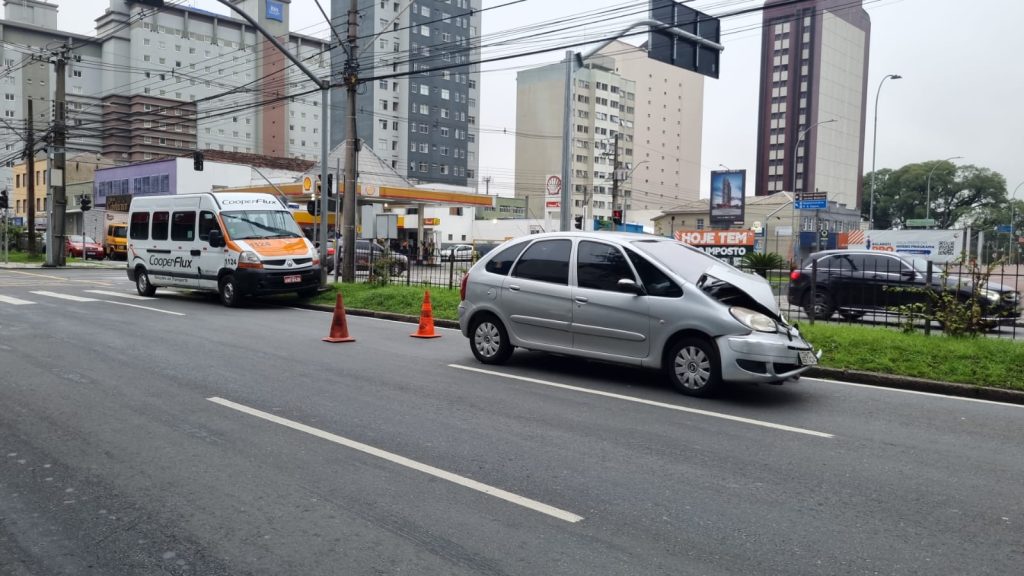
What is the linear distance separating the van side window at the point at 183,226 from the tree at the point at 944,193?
10101cm

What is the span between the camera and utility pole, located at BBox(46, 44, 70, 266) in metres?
32.8

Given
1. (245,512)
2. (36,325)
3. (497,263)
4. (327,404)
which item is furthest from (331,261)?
(245,512)

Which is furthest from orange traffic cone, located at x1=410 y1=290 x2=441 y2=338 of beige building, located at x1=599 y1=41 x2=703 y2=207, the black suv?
beige building, located at x1=599 y1=41 x2=703 y2=207

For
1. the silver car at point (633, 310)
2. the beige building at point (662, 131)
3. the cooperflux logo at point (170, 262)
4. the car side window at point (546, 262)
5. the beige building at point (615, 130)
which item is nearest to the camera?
the silver car at point (633, 310)

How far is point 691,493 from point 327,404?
3673mm

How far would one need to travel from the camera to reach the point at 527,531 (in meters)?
4.08

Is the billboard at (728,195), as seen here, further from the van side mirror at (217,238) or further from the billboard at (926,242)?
the van side mirror at (217,238)

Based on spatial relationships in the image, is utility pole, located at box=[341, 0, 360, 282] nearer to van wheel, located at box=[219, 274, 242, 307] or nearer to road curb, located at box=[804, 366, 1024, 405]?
van wheel, located at box=[219, 274, 242, 307]

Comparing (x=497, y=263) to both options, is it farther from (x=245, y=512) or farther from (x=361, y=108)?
(x=361, y=108)

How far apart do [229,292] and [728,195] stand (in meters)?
41.2

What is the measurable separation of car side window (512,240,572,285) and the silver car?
0.01 m

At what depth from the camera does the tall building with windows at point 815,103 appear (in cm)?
10119

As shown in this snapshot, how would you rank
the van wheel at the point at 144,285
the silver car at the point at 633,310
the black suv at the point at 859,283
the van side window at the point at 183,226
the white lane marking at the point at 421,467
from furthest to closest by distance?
1. the van wheel at the point at 144,285
2. the van side window at the point at 183,226
3. the black suv at the point at 859,283
4. the silver car at the point at 633,310
5. the white lane marking at the point at 421,467

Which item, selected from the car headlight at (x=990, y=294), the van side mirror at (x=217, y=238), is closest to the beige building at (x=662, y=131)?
the van side mirror at (x=217, y=238)
